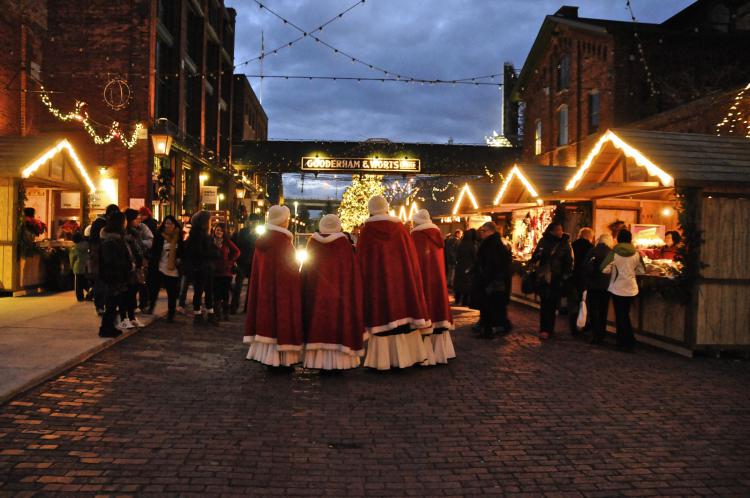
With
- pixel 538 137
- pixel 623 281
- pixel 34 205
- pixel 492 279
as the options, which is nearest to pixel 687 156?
pixel 623 281

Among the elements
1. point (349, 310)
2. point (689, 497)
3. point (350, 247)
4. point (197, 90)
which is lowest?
point (689, 497)

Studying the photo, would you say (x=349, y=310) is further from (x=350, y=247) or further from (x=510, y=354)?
(x=510, y=354)

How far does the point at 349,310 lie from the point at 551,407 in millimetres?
2442

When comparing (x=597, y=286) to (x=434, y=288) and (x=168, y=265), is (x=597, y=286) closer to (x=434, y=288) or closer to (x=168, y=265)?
(x=434, y=288)

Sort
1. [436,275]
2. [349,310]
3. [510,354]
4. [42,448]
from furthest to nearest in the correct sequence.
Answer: [510,354] < [436,275] < [349,310] < [42,448]

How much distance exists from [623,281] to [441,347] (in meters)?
3.27

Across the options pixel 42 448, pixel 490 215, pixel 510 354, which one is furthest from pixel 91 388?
pixel 490 215

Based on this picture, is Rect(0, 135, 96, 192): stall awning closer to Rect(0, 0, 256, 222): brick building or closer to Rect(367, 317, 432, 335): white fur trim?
Rect(0, 0, 256, 222): brick building

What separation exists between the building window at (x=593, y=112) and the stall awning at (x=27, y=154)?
20.2m

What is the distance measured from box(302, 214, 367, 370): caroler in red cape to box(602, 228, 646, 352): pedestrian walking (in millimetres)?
4319

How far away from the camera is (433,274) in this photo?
8.06 m

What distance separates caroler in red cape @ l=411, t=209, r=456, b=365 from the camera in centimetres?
786

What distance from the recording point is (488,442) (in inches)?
195

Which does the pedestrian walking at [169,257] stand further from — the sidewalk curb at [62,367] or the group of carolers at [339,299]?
the group of carolers at [339,299]
